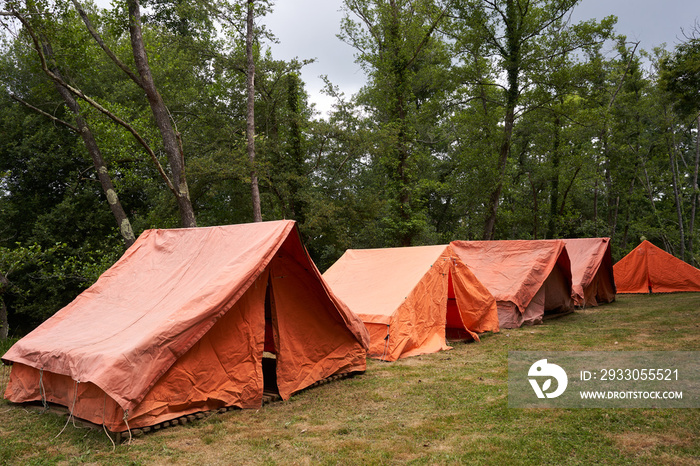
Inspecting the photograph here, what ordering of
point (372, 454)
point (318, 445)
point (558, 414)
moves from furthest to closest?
point (558, 414), point (318, 445), point (372, 454)

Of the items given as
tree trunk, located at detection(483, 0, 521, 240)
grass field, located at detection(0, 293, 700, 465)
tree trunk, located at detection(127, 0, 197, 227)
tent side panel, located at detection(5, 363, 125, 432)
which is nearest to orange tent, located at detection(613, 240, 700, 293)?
tree trunk, located at detection(483, 0, 521, 240)

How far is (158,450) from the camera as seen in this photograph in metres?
4.09

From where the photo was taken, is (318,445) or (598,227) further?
(598,227)

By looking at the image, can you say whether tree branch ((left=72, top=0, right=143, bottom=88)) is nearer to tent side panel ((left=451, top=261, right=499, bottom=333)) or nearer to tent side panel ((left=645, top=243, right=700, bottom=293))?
tent side panel ((left=451, top=261, right=499, bottom=333))

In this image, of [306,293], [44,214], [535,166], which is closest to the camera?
[306,293]

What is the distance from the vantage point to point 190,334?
186 inches

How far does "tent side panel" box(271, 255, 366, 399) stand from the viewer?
5.80m

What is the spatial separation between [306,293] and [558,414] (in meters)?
3.24

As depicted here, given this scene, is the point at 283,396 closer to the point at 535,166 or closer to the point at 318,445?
the point at 318,445

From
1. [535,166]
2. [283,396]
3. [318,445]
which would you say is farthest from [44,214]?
[535,166]

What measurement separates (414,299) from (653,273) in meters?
14.2

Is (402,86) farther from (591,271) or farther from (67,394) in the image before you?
(67,394)

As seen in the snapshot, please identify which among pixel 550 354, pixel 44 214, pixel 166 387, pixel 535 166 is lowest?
pixel 550 354

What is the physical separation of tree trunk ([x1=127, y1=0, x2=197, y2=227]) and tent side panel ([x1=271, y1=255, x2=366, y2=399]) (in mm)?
5234
